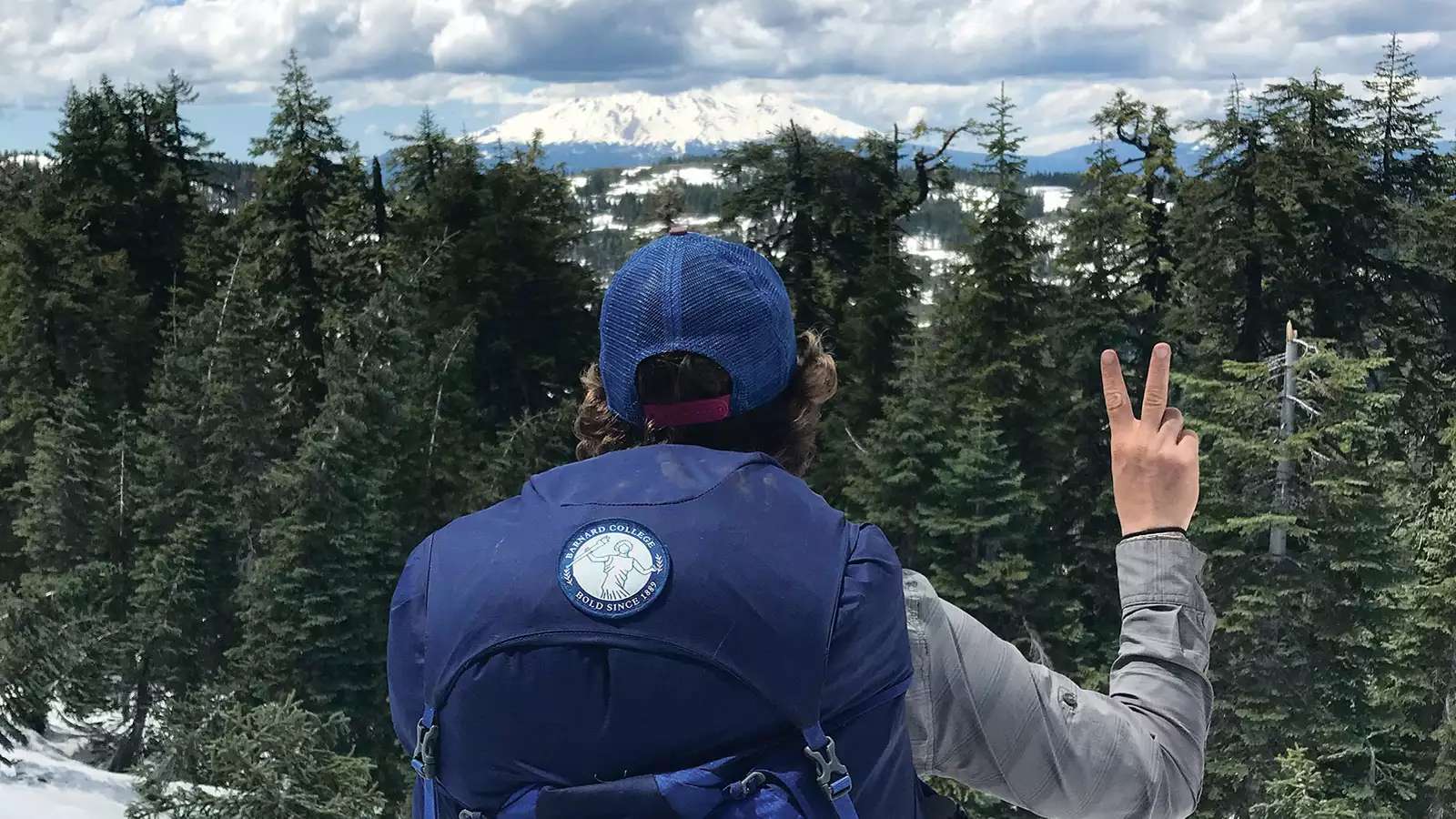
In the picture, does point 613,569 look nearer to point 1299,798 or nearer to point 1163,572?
point 1163,572

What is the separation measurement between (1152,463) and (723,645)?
0.90m

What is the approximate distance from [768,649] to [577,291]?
34.7m

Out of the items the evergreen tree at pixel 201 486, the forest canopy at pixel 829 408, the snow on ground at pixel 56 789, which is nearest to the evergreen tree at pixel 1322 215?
the forest canopy at pixel 829 408

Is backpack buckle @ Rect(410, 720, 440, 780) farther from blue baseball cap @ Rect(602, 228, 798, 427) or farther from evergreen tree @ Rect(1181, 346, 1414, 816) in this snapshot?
evergreen tree @ Rect(1181, 346, 1414, 816)

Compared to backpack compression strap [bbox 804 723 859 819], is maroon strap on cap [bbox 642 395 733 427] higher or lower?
higher

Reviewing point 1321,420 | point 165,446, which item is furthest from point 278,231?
point 1321,420

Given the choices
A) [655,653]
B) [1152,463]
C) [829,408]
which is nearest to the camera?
[655,653]

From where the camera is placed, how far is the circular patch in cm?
178

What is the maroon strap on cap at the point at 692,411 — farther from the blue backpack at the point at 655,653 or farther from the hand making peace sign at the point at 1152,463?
the hand making peace sign at the point at 1152,463

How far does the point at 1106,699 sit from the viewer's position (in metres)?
2.08

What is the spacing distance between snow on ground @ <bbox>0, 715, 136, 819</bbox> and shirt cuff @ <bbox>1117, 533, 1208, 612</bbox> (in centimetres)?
2698

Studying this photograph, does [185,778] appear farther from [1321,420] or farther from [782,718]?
[782,718]

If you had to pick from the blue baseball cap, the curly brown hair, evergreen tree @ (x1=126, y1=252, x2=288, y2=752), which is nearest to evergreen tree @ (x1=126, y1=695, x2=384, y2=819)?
evergreen tree @ (x1=126, y1=252, x2=288, y2=752)

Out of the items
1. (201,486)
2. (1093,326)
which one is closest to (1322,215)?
(1093,326)
